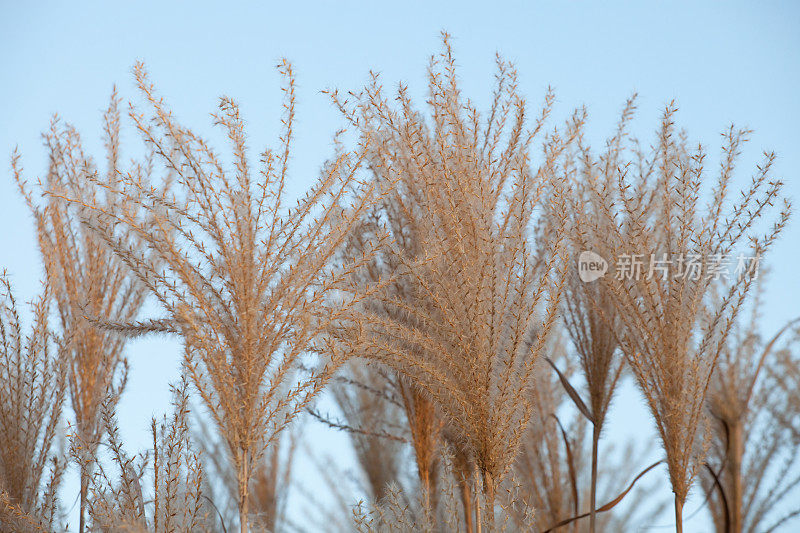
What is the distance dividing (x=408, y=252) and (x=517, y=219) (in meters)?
0.44

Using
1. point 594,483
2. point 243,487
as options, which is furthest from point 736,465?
point 243,487

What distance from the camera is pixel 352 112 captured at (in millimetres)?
2336

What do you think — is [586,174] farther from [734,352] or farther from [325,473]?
[325,473]

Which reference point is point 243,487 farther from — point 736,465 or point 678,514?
point 736,465

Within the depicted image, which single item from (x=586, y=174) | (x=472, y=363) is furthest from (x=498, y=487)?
(x=586, y=174)

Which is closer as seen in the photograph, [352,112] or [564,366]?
[352,112]

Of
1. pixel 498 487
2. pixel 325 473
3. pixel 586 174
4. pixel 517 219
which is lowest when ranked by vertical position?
pixel 498 487

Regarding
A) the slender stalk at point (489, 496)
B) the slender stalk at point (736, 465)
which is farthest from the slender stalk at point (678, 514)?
the slender stalk at point (736, 465)

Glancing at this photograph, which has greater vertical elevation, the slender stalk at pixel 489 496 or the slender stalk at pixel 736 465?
the slender stalk at pixel 736 465

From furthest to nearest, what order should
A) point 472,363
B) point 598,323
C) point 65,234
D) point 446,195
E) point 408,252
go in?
point 65,234, point 598,323, point 408,252, point 446,195, point 472,363

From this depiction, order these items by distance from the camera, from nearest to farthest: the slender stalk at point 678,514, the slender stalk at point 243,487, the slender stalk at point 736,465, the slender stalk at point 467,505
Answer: the slender stalk at point 243,487
the slender stalk at point 678,514
the slender stalk at point 467,505
the slender stalk at point 736,465

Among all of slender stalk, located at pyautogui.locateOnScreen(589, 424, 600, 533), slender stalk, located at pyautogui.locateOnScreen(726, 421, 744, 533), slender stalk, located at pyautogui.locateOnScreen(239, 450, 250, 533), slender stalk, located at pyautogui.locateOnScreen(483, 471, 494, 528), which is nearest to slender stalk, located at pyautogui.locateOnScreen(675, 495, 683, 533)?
slender stalk, located at pyautogui.locateOnScreen(589, 424, 600, 533)

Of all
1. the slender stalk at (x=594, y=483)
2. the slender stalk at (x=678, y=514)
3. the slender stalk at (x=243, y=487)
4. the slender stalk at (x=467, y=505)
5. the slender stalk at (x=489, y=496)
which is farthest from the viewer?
the slender stalk at (x=467, y=505)

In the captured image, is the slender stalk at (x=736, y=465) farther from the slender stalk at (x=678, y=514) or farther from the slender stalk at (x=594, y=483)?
the slender stalk at (x=678, y=514)
